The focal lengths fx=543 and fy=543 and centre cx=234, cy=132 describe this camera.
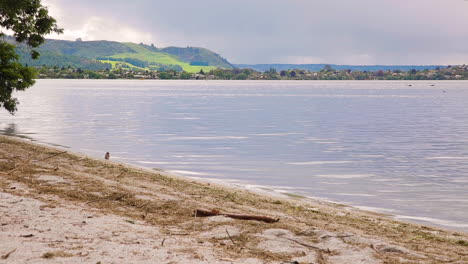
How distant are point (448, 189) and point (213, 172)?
448 inches

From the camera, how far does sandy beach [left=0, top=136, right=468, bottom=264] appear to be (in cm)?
963

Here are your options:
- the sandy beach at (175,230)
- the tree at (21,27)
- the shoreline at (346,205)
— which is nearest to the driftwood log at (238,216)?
the sandy beach at (175,230)

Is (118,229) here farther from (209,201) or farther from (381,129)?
(381,129)

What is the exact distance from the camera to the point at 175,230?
1167 centimetres

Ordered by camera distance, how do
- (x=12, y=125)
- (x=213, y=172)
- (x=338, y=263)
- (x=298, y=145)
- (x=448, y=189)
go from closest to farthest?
(x=338, y=263) < (x=448, y=189) < (x=213, y=172) < (x=298, y=145) < (x=12, y=125)

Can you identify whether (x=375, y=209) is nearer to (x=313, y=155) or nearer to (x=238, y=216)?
(x=238, y=216)

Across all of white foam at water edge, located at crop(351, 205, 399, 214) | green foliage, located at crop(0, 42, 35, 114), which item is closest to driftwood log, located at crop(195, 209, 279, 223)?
white foam at water edge, located at crop(351, 205, 399, 214)

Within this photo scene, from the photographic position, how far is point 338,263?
31.3ft

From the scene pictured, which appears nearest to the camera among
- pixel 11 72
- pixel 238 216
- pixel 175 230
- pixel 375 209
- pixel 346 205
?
pixel 175 230

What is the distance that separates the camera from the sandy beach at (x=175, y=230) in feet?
31.6

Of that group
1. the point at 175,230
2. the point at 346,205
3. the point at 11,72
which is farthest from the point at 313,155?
the point at 175,230

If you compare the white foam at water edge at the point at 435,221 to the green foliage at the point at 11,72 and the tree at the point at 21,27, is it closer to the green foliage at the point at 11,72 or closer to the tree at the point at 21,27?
the tree at the point at 21,27

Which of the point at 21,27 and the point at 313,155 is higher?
the point at 21,27

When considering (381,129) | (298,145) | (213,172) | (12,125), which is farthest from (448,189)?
(12,125)
